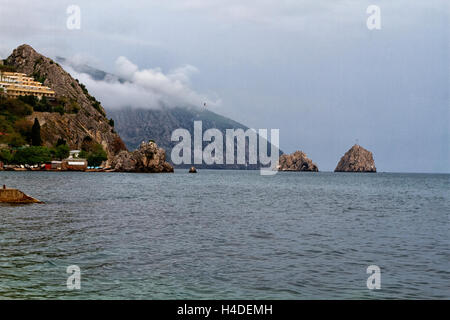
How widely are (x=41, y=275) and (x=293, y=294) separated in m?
10.7

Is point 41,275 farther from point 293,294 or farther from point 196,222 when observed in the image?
point 196,222

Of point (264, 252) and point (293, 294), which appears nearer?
point (293, 294)

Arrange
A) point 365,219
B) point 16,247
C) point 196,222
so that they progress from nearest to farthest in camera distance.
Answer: point 16,247
point 196,222
point 365,219
